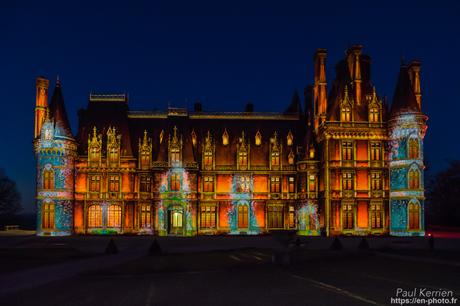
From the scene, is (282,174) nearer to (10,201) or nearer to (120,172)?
(120,172)

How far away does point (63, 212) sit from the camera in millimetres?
55562

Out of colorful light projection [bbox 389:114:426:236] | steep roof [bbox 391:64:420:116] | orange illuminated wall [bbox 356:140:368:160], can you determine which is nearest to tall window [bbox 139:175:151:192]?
orange illuminated wall [bbox 356:140:368:160]

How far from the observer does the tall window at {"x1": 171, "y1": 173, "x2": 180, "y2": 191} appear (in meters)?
57.3

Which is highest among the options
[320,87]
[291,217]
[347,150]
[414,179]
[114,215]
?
[320,87]

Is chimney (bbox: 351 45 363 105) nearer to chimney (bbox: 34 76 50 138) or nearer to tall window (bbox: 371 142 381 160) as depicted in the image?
tall window (bbox: 371 142 381 160)

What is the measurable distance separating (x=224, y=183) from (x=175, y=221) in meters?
7.14

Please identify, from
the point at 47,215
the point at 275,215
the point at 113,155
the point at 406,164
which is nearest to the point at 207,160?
the point at 275,215

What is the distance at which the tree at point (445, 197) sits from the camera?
233ft

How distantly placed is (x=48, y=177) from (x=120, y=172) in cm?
779

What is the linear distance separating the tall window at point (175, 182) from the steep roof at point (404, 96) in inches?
970

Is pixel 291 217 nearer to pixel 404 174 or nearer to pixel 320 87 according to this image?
pixel 404 174

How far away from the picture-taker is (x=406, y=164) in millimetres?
53344

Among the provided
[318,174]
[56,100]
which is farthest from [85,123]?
[318,174]

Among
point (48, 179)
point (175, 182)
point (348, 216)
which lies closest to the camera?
point (348, 216)
